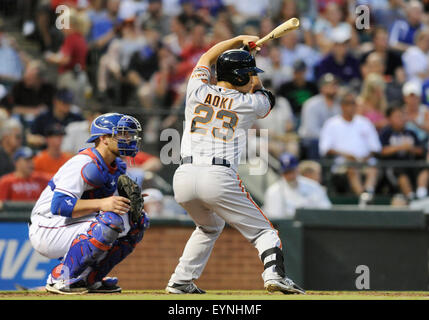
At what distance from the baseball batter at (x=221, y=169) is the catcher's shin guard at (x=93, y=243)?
49 cm

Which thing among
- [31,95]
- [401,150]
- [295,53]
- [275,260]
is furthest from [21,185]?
[295,53]

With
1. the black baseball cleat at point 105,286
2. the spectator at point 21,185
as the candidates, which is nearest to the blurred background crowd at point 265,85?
the spectator at point 21,185

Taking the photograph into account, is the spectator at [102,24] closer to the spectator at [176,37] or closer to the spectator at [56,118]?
the spectator at [176,37]

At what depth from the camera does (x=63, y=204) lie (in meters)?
5.63

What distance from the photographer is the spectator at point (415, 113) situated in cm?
1124

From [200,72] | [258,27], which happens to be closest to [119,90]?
[258,27]

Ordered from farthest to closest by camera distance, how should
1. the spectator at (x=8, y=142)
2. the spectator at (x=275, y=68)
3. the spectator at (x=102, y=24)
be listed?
the spectator at (x=102, y=24), the spectator at (x=275, y=68), the spectator at (x=8, y=142)

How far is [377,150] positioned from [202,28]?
3362 millimetres

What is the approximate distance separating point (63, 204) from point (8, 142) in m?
4.60

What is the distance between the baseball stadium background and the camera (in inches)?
348

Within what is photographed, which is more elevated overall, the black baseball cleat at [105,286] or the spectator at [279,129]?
the spectator at [279,129]

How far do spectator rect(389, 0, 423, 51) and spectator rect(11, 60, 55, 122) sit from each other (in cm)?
552

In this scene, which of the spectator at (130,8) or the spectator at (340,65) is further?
the spectator at (130,8)

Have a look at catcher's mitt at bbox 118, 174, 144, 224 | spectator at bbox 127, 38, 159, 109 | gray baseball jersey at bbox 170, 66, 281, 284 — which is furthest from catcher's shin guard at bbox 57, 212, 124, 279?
spectator at bbox 127, 38, 159, 109
